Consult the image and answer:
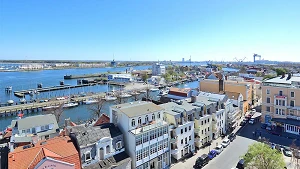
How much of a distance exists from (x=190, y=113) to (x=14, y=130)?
75.0 ft

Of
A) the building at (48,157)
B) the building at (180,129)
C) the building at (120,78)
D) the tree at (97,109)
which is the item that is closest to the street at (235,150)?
the building at (180,129)

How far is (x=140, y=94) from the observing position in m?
78.9

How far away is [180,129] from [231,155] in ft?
24.9

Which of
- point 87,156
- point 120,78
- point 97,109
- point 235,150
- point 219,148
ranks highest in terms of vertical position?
point 120,78

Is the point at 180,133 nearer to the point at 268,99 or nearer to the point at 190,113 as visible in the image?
the point at 190,113

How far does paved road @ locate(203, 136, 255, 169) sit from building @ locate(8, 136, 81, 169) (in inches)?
587

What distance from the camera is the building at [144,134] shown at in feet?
66.1

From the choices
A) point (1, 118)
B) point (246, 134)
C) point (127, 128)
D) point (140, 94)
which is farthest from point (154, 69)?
point (127, 128)

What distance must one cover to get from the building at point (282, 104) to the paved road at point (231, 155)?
751cm

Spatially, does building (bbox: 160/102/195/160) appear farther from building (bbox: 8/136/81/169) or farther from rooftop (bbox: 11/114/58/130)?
rooftop (bbox: 11/114/58/130)

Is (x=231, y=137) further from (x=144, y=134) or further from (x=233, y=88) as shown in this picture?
(x=233, y=88)

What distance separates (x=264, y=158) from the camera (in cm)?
1783

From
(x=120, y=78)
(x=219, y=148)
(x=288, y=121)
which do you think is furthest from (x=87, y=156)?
(x=120, y=78)

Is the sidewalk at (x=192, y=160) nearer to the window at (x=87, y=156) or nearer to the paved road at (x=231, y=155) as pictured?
the paved road at (x=231, y=155)
